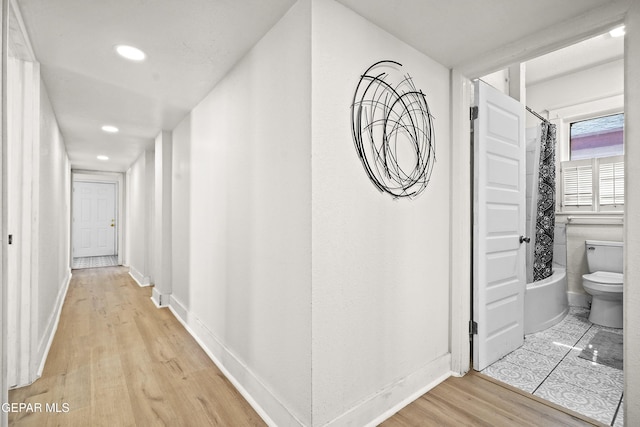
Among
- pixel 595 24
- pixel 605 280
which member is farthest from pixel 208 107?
pixel 605 280

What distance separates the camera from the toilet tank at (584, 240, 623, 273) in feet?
10.9

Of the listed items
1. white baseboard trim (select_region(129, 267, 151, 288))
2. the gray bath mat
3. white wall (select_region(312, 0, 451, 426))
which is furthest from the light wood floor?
white baseboard trim (select_region(129, 267, 151, 288))

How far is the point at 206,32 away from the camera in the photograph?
1.83 m

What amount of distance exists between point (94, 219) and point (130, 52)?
7902mm

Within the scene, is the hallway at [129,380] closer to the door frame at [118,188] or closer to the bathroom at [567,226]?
Result: the bathroom at [567,226]

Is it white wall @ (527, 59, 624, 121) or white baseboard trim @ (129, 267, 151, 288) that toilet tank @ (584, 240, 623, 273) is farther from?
white baseboard trim @ (129, 267, 151, 288)

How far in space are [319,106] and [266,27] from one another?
717 millimetres

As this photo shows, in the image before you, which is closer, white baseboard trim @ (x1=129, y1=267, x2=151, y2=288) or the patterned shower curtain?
the patterned shower curtain

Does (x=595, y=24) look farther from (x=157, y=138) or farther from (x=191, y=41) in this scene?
(x=157, y=138)

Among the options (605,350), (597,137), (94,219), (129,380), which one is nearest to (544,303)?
(605,350)

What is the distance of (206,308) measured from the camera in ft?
8.95

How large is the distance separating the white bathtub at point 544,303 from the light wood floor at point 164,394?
1.17 meters

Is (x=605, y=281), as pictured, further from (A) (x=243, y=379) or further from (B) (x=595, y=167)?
(A) (x=243, y=379)

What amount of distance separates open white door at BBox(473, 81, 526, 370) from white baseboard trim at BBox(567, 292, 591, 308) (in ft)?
5.87
